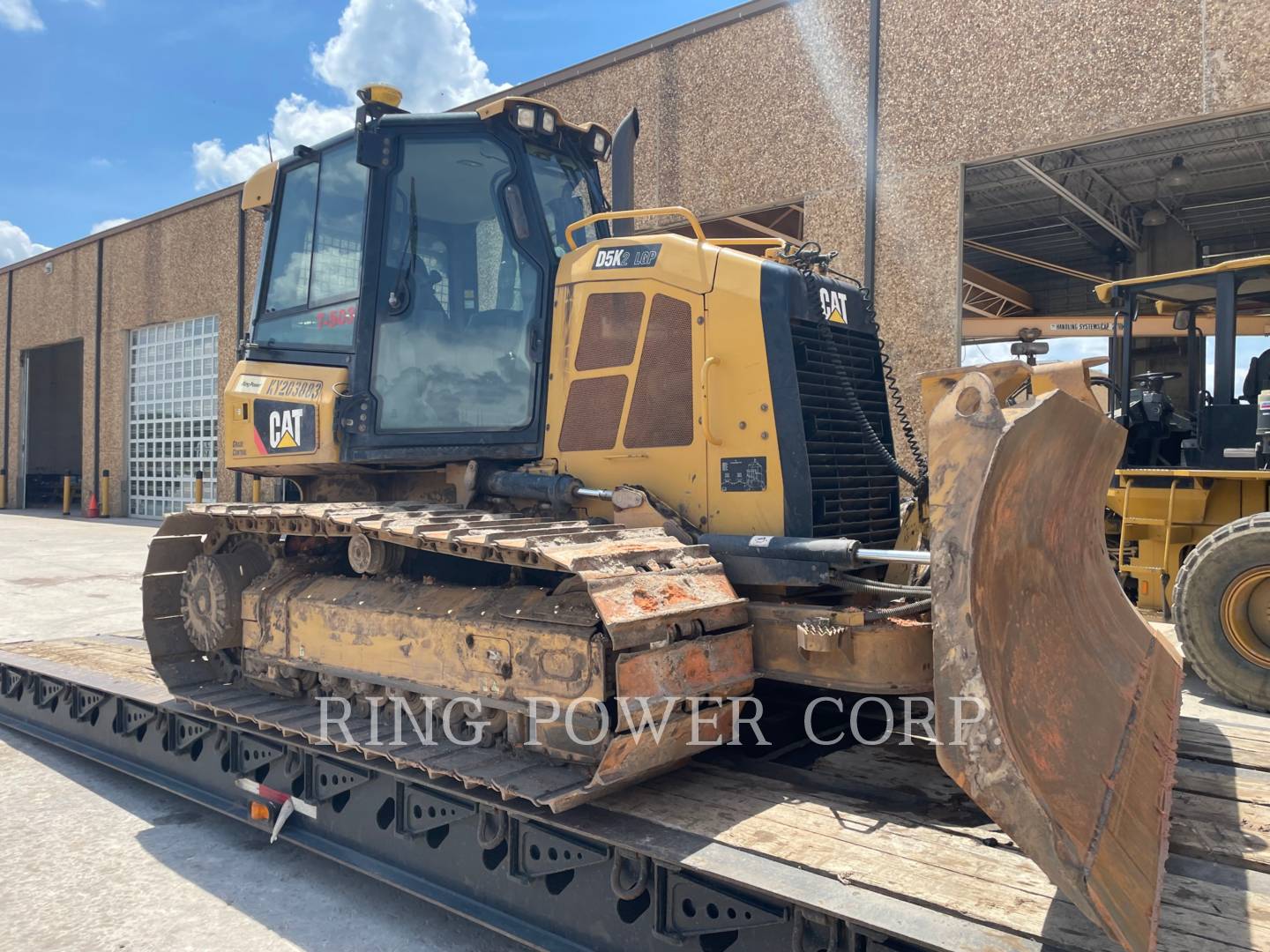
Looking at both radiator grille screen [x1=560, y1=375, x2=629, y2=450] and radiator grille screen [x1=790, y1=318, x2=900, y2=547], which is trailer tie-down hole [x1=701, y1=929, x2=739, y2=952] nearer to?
radiator grille screen [x1=790, y1=318, x2=900, y2=547]

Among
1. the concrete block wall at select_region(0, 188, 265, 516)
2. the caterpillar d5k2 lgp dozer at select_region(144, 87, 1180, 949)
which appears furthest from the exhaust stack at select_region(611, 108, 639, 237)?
the concrete block wall at select_region(0, 188, 265, 516)

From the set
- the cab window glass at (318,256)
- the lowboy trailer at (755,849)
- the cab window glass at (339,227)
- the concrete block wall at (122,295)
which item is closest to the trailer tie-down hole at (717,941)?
the lowboy trailer at (755,849)

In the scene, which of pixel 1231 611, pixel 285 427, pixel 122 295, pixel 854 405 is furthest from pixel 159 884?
pixel 122 295

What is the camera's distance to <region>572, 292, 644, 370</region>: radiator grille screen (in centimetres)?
418

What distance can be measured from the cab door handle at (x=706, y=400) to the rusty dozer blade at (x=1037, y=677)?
4.43 feet

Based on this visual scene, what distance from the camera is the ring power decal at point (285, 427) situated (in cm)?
480

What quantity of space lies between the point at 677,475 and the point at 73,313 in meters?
25.5

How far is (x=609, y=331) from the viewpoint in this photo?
4238 mm

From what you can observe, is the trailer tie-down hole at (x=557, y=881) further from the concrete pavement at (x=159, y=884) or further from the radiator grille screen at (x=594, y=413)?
the radiator grille screen at (x=594, y=413)

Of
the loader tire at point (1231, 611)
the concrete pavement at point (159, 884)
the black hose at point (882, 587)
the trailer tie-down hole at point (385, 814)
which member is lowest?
the concrete pavement at point (159, 884)

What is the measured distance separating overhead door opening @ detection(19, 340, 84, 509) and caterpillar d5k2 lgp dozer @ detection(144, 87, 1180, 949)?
25.9m

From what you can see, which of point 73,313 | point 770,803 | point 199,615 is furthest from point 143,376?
point 770,803

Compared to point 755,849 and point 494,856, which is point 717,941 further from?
point 494,856

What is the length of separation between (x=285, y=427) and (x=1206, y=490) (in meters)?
6.53
